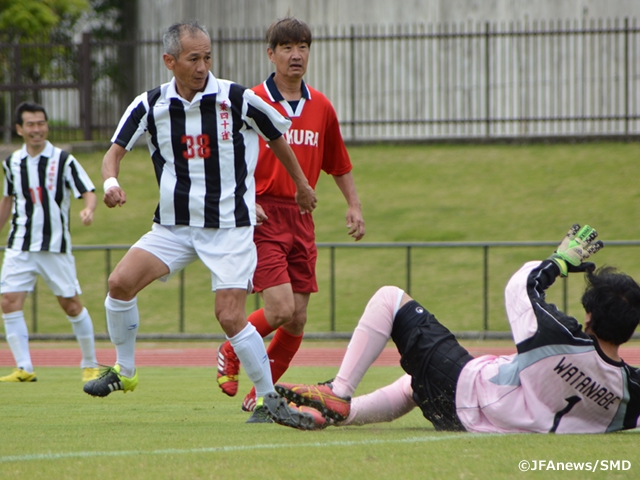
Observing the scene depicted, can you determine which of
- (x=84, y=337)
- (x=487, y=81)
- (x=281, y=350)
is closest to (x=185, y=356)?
(x=84, y=337)

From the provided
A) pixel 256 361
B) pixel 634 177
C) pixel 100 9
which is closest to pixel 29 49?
pixel 100 9

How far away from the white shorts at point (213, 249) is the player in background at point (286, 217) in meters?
0.66

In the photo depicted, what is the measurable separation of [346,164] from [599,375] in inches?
109

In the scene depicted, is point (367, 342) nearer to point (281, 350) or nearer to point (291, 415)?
point (291, 415)

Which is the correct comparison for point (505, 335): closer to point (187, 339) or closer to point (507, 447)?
point (187, 339)

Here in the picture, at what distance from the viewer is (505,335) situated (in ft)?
37.4

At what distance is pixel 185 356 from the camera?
10641mm

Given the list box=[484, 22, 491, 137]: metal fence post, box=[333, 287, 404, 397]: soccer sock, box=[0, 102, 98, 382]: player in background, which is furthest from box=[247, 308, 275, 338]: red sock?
box=[484, 22, 491, 137]: metal fence post

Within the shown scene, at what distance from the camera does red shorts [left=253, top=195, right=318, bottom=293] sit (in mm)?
5754

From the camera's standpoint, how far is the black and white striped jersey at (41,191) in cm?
856

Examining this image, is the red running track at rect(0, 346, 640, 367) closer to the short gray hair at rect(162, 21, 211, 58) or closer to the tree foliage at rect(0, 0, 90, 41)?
the short gray hair at rect(162, 21, 211, 58)

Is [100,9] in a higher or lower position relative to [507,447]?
higher

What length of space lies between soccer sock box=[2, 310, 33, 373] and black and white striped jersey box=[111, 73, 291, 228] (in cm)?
382

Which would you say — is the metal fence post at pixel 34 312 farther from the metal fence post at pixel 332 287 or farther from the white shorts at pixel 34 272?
the metal fence post at pixel 332 287
